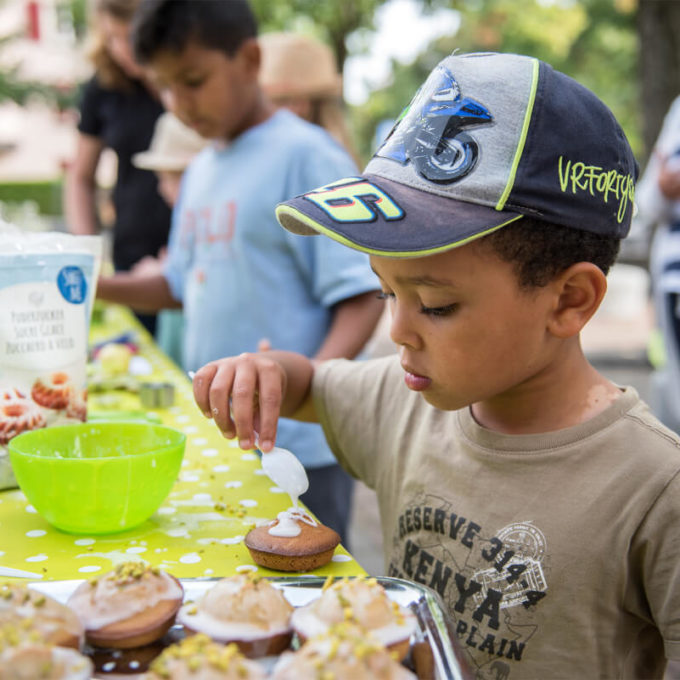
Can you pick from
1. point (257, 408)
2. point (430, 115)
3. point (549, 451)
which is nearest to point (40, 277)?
point (257, 408)

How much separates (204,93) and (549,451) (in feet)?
4.50

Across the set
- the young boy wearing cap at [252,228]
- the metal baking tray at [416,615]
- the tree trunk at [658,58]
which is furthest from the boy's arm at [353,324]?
the tree trunk at [658,58]

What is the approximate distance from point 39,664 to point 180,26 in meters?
1.72

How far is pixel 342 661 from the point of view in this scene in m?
0.63

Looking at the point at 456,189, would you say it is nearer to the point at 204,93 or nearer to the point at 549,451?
the point at 549,451

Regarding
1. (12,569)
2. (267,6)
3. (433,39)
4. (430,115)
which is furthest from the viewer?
(433,39)

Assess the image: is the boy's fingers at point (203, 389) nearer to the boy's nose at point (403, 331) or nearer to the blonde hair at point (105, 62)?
the boy's nose at point (403, 331)

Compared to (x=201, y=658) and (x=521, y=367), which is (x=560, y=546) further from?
(x=201, y=658)

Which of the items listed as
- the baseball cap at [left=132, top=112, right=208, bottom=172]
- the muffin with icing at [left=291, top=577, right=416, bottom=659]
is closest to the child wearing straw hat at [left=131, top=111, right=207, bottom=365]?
the baseball cap at [left=132, top=112, right=208, bottom=172]

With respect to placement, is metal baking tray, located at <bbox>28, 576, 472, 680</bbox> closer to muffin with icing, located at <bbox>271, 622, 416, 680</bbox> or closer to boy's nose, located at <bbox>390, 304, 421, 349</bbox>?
muffin with icing, located at <bbox>271, 622, 416, 680</bbox>

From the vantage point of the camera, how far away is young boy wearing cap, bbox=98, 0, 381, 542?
1967mm

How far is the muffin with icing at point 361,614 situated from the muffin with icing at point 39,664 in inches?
7.8

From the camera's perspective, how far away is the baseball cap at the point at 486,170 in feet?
3.38

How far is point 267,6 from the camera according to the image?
1160 centimetres
